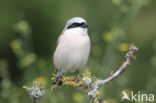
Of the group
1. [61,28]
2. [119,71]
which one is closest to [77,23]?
[119,71]

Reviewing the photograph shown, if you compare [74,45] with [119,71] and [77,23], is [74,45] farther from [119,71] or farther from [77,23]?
[119,71]

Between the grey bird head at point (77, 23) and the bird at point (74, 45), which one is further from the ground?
the grey bird head at point (77, 23)

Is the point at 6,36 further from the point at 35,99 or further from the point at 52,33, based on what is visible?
the point at 35,99

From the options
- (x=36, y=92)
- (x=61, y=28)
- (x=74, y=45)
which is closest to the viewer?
(x=36, y=92)

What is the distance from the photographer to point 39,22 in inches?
262

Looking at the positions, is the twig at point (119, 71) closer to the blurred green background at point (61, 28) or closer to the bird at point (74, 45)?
the bird at point (74, 45)

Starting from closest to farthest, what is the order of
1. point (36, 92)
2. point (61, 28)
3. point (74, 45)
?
point (36, 92)
point (74, 45)
point (61, 28)

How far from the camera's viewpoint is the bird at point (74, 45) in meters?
4.06

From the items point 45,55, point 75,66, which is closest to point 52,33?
point 45,55

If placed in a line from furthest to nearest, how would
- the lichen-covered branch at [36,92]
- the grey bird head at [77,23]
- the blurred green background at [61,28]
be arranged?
the blurred green background at [61,28] → the grey bird head at [77,23] → the lichen-covered branch at [36,92]

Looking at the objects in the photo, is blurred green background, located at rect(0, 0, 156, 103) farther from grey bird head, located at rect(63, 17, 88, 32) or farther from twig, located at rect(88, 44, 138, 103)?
twig, located at rect(88, 44, 138, 103)

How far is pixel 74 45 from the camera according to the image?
4.07 m

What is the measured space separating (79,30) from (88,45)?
0.49 feet

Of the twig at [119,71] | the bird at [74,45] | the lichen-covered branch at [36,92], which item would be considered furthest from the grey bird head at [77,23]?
the lichen-covered branch at [36,92]
